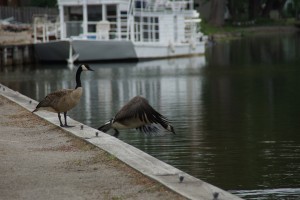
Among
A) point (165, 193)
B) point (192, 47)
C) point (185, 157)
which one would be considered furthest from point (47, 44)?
point (165, 193)

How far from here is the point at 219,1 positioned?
9688 centimetres

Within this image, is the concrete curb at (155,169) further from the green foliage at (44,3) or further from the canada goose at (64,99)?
the green foliage at (44,3)

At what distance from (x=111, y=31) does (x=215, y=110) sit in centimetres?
3284

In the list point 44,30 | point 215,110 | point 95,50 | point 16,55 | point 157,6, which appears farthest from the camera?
point 157,6

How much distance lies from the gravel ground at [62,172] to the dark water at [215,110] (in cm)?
178

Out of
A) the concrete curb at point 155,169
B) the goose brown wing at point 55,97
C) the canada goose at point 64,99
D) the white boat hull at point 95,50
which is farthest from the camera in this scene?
the white boat hull at point 95,50

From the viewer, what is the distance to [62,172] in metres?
11.5

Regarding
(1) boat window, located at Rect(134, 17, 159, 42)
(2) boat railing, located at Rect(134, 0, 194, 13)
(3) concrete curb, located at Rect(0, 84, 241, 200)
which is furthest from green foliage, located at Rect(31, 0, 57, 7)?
(3) concrete curb, located at Rect(0, 84, 241, 200)

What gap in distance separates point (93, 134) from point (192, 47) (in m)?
48.6

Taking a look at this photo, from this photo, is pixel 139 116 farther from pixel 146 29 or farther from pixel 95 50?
pixel 146 29

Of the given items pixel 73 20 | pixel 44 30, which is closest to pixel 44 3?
pixel 73 20

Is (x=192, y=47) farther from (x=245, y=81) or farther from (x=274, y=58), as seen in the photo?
(x=245, y=81)

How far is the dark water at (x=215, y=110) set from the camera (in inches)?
542

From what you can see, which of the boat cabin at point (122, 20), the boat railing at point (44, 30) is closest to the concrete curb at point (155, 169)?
the boat cabin at point (122, 20)
